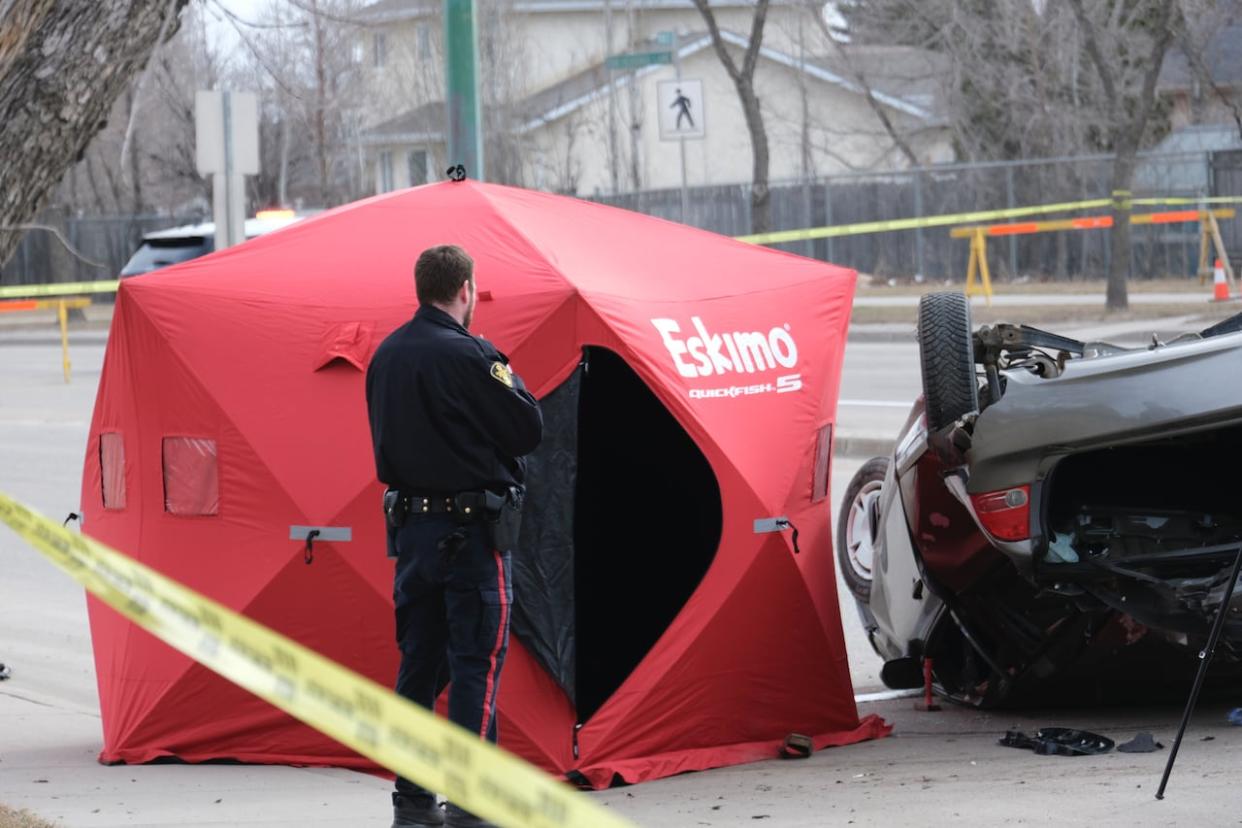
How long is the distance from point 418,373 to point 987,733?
2.94 m

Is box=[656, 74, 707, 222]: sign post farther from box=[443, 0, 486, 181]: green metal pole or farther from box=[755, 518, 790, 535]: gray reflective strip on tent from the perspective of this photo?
box=[755, 518, 790, 535]: gray reflective strip on tent

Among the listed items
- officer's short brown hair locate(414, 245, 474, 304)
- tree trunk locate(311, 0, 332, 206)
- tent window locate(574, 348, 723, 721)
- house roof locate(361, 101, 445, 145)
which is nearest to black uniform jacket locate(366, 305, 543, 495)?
officer's short brown hair locate(414, 245, 474, 304)

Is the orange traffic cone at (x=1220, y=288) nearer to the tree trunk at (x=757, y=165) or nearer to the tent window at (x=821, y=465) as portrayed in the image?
the tree trunk at (x=757, y=165)

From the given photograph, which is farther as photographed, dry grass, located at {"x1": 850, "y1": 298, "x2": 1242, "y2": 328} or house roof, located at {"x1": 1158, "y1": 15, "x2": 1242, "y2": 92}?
house roof, located at {"x1": 1158, "y1": 15, "x2": 1242, "y2": 92}

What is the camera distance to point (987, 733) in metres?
7.19

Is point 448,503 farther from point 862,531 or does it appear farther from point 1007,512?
point 862,531

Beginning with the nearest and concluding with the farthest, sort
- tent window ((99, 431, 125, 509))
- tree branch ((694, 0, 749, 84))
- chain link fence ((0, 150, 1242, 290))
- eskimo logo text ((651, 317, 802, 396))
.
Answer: eskimo logo text ((651, 317, 802, 396))
tent window ((99, 431, 125, 509))
tree branch ((694, 0, 749, 84))
chain link fence ((0, 150, 1242, 290))

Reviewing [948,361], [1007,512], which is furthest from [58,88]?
[1007,512]

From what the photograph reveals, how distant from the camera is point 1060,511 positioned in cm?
659

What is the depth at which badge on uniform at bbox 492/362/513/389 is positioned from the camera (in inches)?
222

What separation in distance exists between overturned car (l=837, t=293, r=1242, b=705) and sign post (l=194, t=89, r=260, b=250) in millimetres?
7342

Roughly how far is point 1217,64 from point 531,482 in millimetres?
36383

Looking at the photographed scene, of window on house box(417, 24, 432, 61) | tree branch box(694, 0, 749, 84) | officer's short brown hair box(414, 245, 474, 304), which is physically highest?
window on house box(417, 24, 432, 61)

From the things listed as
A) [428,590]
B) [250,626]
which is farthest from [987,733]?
[250,626]
